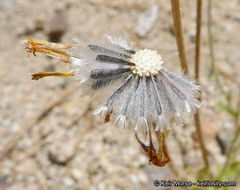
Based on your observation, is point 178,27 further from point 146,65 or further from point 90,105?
point 90,105

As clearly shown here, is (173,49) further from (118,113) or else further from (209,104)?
(118,113)

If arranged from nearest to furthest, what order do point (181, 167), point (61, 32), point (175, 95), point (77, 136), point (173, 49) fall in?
1. point (175, 95)
2. point (181, 167)
3. point (77, 136)
4. point (173, 49)
5. point (61, 32)

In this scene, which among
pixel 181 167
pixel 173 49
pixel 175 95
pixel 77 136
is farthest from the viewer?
pixel 173 49

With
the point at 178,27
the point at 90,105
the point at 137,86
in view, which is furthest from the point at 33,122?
the point at 178,27

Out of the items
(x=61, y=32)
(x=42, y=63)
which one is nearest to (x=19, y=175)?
(x=42, y=63)

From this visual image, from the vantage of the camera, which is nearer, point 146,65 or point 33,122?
point 146,65

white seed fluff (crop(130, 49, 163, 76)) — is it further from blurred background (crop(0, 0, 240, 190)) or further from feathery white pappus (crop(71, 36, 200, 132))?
blurred background (crop(0, 0, 240, 190))

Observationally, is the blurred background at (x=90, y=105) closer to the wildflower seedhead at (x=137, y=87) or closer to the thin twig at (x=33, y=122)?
the thin twig at (x=33, y=122)

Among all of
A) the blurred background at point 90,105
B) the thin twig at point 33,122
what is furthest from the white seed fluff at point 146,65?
the thin twig at point 33,122
